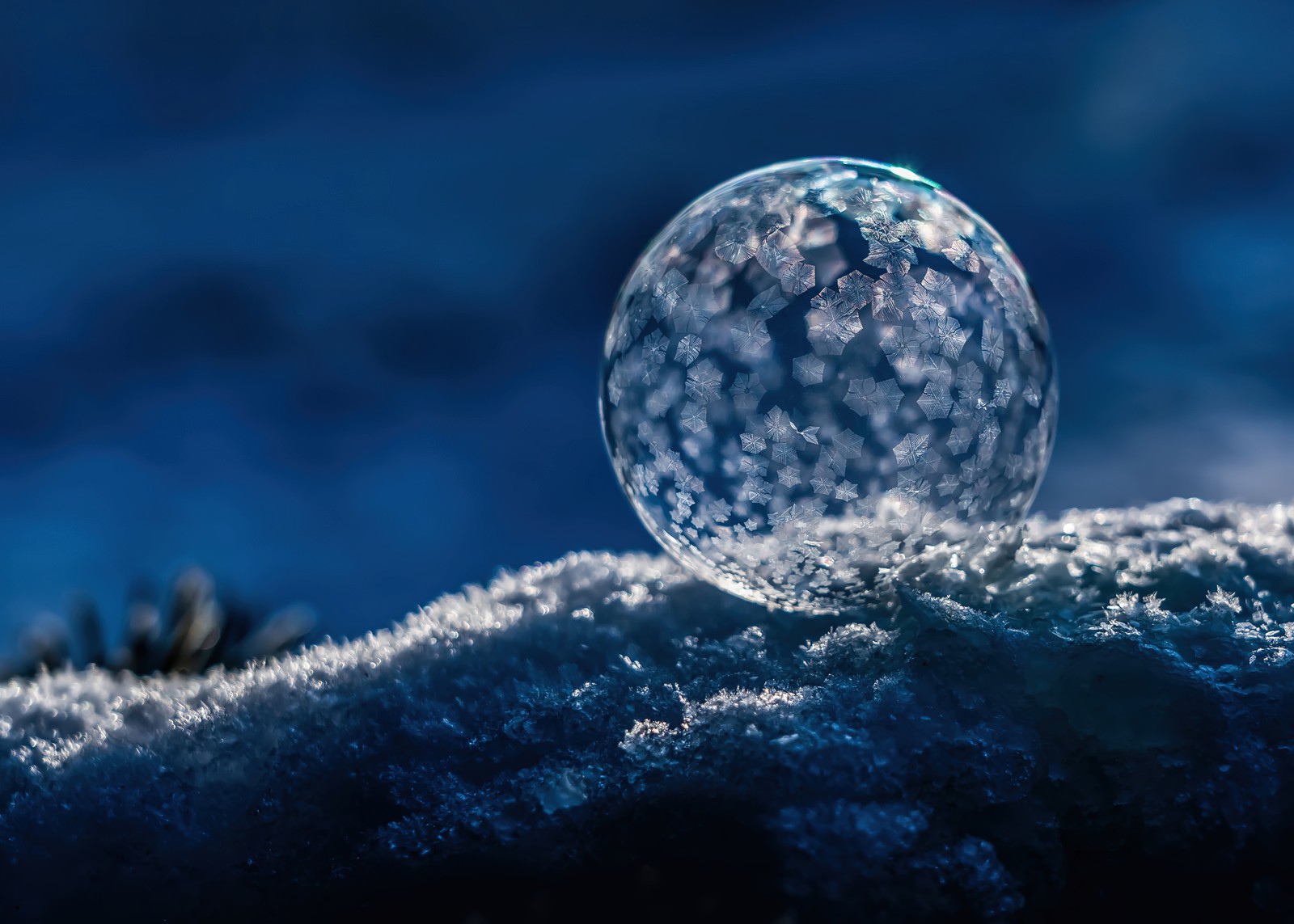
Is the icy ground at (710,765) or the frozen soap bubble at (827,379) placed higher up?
the frozen soap bubble at (827,379)

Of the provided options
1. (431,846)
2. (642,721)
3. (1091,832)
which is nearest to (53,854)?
(431,846)

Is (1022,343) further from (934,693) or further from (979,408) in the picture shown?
(934,693)

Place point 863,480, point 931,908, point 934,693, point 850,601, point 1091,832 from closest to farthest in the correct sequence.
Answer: point 931,908 < point 1091,832 < point 934,693 < point 863,480 < point 850,601

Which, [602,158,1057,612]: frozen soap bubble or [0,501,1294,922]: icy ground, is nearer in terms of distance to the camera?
[0,501,1294,922]: icy ground

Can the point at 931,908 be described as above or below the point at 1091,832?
below

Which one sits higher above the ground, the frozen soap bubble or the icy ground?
the frozen soap bubble

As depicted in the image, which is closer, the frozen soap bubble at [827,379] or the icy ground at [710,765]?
the icy ground at [710,765]
